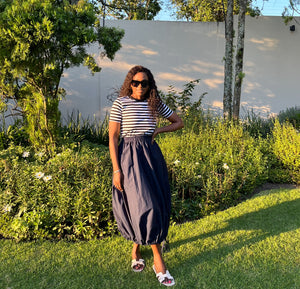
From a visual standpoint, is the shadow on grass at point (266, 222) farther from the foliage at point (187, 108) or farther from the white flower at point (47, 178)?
the foliage at point (187, 108)

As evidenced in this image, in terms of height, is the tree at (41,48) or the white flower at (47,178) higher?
the tree at (41,48)

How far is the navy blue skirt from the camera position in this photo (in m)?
2.33

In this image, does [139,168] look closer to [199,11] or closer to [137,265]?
[137,265]

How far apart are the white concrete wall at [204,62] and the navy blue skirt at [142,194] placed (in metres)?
6.10

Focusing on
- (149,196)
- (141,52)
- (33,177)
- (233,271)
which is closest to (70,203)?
(33,177)

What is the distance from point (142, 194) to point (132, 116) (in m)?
0.63

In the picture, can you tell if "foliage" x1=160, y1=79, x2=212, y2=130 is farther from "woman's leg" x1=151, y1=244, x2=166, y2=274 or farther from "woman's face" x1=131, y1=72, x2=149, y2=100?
"woman's leg" x1=151, y1=244, x2=166, y2=274

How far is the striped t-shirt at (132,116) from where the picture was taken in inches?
93.9

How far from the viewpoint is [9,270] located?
8.23 ft

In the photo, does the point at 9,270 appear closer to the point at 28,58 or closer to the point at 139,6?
the point at 28,58

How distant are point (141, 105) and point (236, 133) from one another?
339cm

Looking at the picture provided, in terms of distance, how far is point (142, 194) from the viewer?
2.31 meters

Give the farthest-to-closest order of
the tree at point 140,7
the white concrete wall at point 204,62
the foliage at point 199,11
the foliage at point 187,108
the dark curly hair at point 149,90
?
the tree at point 140,7 → the foliage at point 199,11 → the white concrete wall at point 204,62 → the foliage at point 187,108 → the dark curly hair at point 149,90

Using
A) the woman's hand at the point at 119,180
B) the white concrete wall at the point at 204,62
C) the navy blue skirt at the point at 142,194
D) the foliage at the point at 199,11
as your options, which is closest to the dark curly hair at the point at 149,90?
the navy blue skirt at the point at 142,194
